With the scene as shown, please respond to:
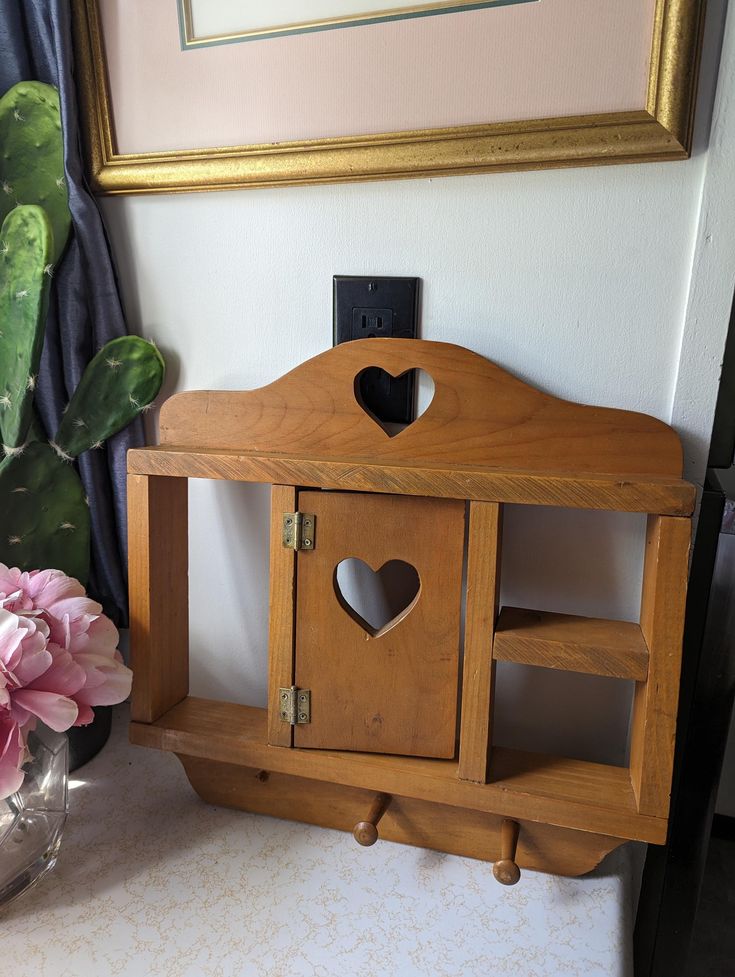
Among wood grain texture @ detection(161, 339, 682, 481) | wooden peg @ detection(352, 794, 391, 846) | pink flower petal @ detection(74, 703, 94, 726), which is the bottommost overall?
wooden peg @ detection(352, 794, 391, 846)

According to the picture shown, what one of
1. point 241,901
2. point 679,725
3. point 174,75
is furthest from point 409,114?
point 241,901

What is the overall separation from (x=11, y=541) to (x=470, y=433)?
47cm

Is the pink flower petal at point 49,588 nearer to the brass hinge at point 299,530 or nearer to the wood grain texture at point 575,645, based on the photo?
the brass hinge at point 299,530

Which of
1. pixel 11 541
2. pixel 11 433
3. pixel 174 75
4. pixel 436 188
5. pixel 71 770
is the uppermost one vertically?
pixel 174 75

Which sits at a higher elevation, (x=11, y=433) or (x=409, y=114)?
(x=409, y=114)

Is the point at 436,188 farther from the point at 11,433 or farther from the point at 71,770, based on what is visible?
the point at 71,770

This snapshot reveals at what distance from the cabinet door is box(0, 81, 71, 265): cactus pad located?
42 cm

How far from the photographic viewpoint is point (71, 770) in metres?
0.75

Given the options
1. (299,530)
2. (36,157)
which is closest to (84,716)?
(299,530)

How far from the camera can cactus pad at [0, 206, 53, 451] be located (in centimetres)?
65

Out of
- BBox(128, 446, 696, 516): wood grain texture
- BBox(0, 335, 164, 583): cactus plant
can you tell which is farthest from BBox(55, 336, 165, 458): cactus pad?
BBox(128, 446, 696, 516): wood grain texture

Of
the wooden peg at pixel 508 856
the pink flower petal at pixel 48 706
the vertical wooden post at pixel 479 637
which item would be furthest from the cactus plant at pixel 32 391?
the wooden peg at pixel 508 856

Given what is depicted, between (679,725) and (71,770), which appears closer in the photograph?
(679,725)

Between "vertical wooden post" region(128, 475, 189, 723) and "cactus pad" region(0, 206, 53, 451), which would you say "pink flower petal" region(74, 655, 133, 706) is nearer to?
"vertical wooden post" region(128, 475, 189, 723)
